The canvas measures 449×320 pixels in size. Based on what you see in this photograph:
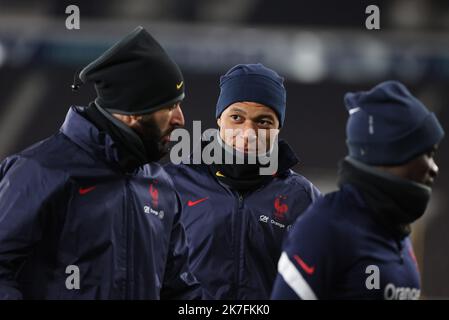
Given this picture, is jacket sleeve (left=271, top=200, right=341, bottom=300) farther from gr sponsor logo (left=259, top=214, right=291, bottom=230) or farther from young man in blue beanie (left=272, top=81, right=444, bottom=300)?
gr sponsor logo (left=259, top=214, right=291, bottom=230)

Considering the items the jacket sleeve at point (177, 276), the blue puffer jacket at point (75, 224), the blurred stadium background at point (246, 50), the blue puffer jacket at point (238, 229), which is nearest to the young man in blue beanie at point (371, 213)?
the blue puffer jacket at point (75, 224)

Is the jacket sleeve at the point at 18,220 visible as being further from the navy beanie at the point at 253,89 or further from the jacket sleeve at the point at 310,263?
the navy beanie at the point at 253,89

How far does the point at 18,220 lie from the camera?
2762 millimetres

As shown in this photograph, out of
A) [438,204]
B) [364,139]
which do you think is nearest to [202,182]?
[364,139]

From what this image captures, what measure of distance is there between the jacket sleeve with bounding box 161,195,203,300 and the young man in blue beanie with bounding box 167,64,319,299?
0.88 feet

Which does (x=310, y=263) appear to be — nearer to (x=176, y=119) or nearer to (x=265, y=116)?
(x=176, y=119)

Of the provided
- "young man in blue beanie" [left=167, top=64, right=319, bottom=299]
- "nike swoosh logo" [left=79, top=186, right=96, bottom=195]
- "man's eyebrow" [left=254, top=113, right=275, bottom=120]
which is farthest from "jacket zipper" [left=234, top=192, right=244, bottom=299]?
"nike swoosh logo" [left=79, top=186, right=96, bottom=195]

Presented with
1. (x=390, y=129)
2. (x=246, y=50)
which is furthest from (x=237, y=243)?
(x=246, y=50)

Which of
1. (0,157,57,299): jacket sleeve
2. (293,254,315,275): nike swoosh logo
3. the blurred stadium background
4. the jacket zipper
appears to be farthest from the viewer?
the blurred stadium background

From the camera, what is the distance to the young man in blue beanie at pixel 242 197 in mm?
3578

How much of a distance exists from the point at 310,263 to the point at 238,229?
→ 1137mm

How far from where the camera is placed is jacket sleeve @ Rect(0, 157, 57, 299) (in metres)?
2.76
